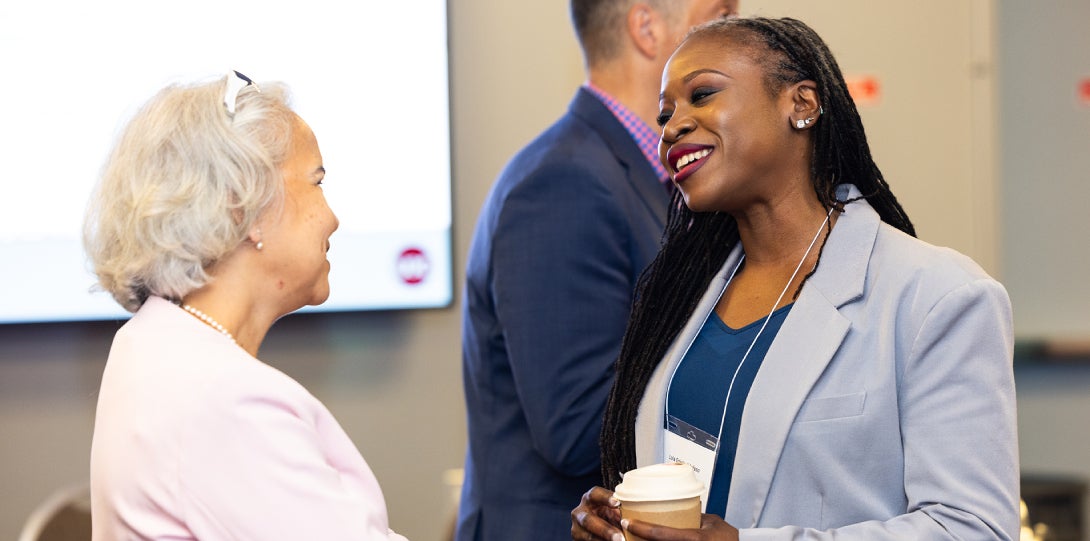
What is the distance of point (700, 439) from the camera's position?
1615 mm

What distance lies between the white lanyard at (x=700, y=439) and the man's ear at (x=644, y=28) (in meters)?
0.83

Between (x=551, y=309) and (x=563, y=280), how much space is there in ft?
0.19

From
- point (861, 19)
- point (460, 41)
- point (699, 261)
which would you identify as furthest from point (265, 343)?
point (861, 19)

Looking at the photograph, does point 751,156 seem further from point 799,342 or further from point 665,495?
point 665,495

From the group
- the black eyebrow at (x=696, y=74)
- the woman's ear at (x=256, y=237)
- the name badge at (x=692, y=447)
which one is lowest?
the name badge at (x=692, y=447)

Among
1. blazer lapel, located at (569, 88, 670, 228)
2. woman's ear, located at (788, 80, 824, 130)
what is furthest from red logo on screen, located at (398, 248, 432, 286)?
woman's ear, located at (788, 80, 824, 130)

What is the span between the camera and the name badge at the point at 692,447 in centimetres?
157

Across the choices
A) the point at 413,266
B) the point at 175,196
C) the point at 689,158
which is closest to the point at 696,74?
the point at 689,158

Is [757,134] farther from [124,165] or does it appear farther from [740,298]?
[124,165]

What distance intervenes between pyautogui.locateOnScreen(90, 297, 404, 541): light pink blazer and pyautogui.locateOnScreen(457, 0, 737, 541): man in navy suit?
0.77m

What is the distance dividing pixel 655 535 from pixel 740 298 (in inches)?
19.0

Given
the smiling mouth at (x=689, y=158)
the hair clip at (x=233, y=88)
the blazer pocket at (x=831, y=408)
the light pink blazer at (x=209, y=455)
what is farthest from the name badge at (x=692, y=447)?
the hair clip at (x=233, y=88)

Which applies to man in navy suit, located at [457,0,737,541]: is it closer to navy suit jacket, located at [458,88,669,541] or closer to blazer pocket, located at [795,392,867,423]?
navy suit jacket, located at [458,88,669,541]

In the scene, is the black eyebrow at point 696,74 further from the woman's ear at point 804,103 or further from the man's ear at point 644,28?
the man's ear at point 644,28
